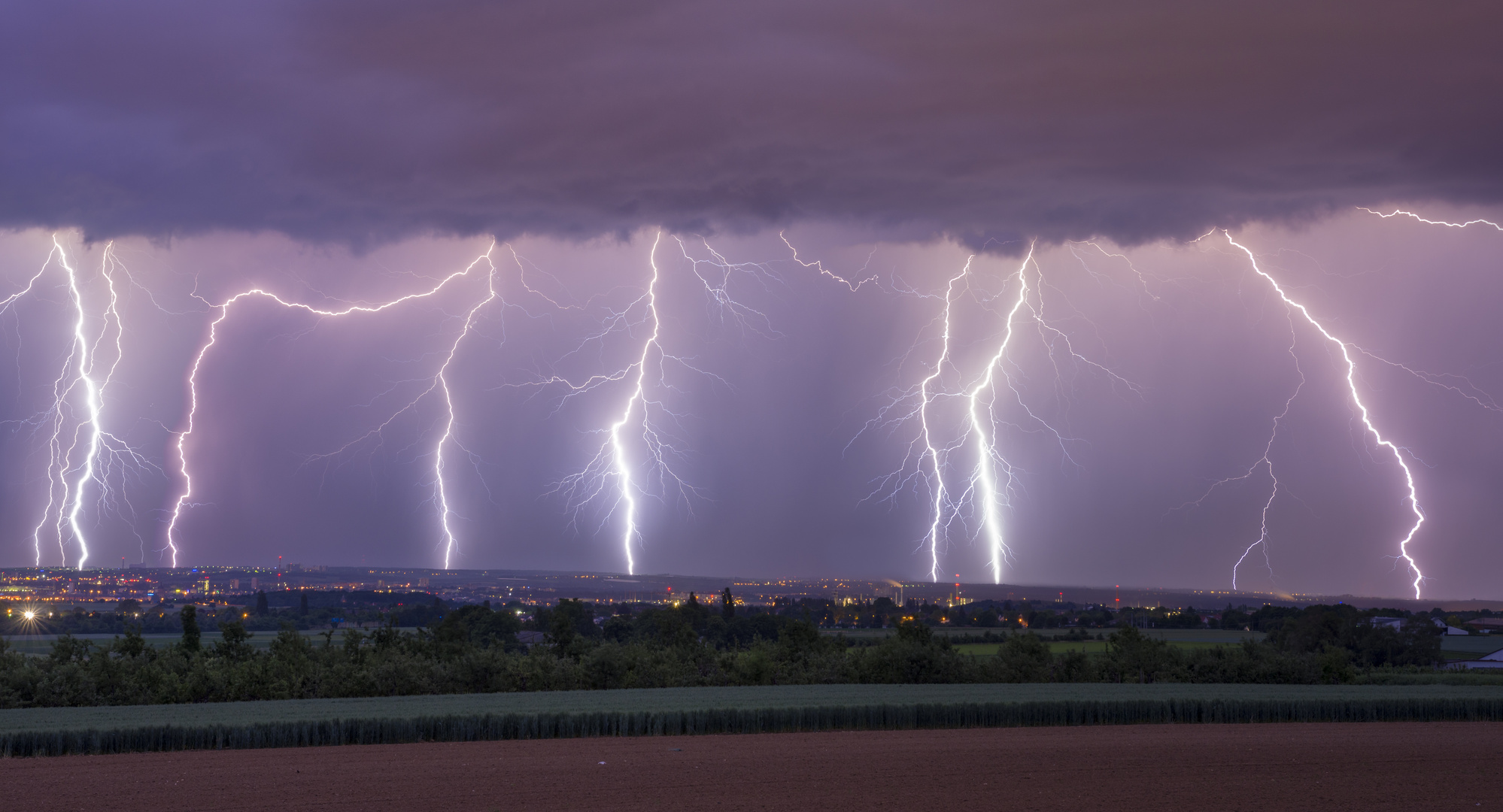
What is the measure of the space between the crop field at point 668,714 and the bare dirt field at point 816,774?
0.73 meters

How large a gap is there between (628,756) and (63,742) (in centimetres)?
887

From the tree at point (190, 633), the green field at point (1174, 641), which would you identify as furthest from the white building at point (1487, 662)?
the tree at point (190, 633)

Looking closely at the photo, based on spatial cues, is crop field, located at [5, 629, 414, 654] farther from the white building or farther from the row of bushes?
the white building

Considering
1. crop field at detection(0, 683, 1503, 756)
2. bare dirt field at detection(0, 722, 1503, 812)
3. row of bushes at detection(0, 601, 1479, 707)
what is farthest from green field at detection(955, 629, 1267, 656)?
bare dirt field at detection(0, 722, 1503, 812)

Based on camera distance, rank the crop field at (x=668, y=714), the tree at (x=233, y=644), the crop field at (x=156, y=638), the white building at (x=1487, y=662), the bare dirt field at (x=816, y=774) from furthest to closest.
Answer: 1. the crop field at (x=156, y=638)
2. the white building at (x=1487, y=662)
3. the tree at (x=233, y=644)
4. the crop field at (x=668, y=714)
5. the bare dirt field at (x=816, y=774)

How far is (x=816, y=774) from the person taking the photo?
582 inches

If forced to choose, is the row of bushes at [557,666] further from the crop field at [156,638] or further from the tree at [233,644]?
the crop field at [156,638]

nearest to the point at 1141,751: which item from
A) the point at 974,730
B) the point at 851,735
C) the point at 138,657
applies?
the point at 974,730

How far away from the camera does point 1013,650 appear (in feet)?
102

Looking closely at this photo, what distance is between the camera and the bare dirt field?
1305 centimetres

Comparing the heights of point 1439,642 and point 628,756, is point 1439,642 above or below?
below

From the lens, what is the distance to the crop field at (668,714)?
58.5 ft

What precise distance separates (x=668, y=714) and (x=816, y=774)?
560 cm

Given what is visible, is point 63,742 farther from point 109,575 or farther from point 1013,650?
point 109,575
